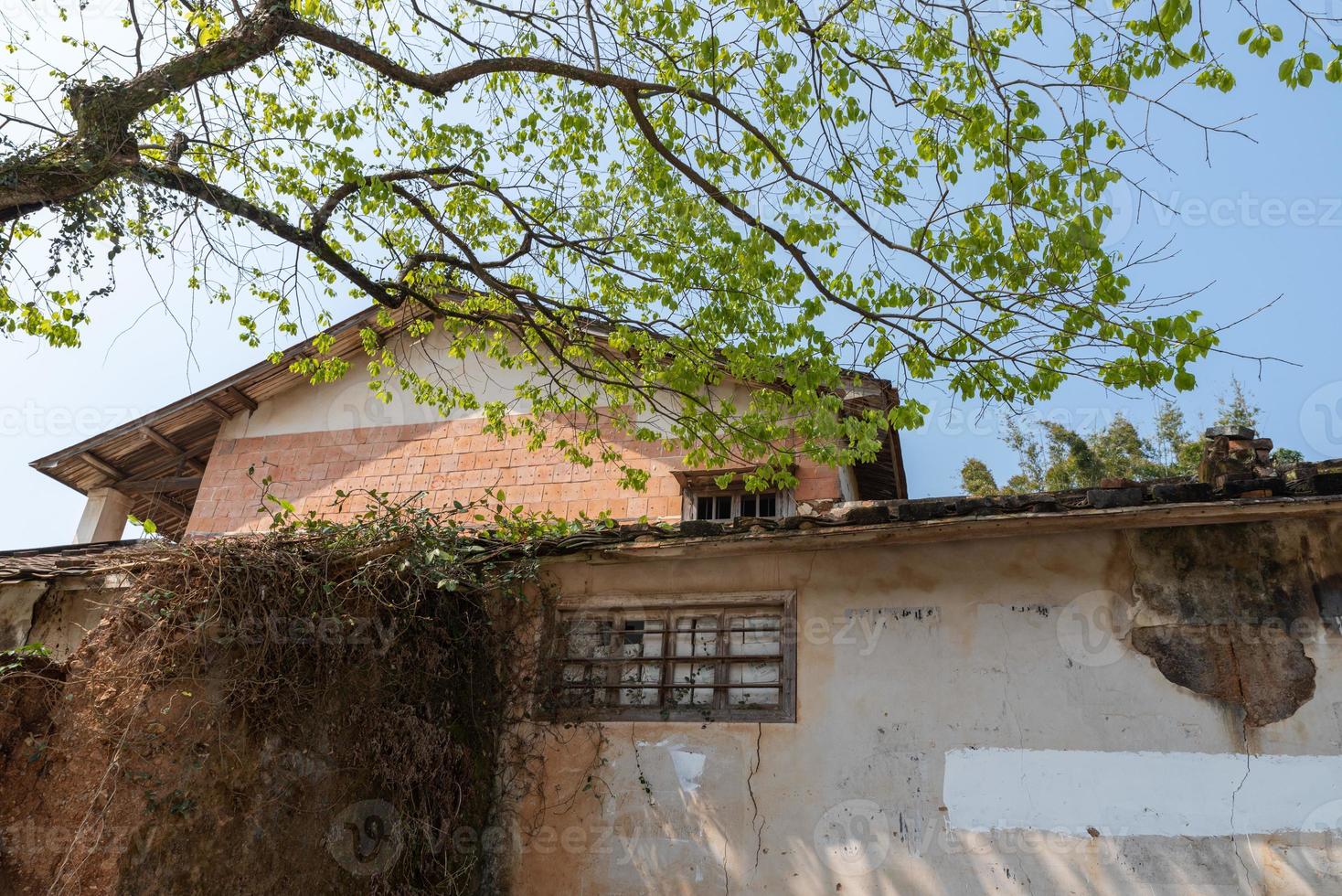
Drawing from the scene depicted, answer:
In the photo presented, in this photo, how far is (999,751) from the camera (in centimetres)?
611

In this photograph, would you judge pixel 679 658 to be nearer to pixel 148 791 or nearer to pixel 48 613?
pixel 148 791

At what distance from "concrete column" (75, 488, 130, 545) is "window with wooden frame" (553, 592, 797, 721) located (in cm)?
838

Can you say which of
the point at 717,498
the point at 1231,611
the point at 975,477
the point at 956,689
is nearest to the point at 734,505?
the point at 717,498

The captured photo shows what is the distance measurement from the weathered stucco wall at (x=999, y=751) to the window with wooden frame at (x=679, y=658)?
0.52ft

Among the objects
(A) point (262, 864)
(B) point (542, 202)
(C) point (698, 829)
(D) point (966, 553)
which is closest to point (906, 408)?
(D) point (966, 553)

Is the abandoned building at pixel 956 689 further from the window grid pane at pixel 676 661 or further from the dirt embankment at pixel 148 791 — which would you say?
Answer: the dirt embankment at pixel 148 791

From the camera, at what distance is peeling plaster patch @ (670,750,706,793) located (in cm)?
657

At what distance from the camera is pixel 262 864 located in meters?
5.41

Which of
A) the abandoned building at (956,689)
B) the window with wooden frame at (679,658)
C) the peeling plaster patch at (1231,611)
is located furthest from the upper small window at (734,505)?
the peeling plaster patch at (1231,611)

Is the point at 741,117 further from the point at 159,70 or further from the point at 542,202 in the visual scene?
the point at 159,70

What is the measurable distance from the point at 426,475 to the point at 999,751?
7.81 meters

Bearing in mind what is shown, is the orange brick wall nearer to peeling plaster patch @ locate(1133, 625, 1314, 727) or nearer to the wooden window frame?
the wooden window frame

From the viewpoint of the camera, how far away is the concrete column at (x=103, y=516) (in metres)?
12.5

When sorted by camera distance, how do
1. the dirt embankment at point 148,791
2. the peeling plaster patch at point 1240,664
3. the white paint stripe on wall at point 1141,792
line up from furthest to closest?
the peeling plaster patch at point 1240,664
the white paint stripe on wall at point 1141,792
the dirt embankment at point 148,791
